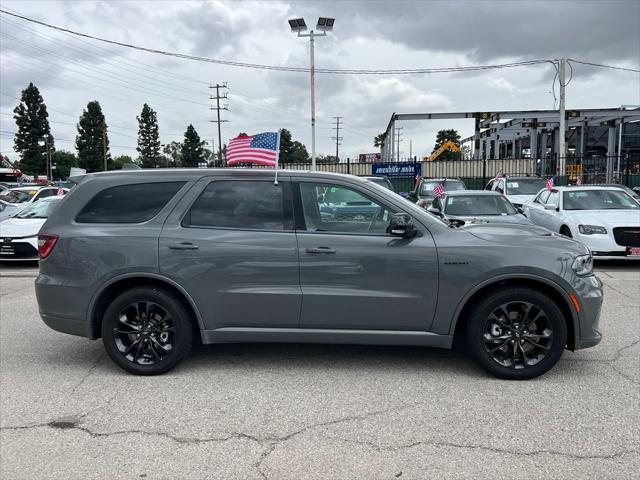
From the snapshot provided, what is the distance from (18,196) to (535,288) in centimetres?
1792

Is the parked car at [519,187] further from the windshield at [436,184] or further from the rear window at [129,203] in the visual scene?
the rear window at [129,203]

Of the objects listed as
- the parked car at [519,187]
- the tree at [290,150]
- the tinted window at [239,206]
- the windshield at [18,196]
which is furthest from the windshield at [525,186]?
the tree at [290,150]

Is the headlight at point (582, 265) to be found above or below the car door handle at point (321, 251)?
below

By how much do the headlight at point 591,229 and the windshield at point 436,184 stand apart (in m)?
9.07

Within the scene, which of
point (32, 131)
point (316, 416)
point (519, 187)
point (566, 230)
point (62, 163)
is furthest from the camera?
point (62, 163)

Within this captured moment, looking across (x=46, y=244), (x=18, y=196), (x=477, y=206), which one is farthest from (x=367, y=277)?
(x=18, y=196)

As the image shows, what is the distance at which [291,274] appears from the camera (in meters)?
4.29

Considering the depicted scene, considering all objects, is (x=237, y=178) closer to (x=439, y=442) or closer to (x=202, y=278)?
(x=202, y=278)

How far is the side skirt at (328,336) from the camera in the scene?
4.28 m

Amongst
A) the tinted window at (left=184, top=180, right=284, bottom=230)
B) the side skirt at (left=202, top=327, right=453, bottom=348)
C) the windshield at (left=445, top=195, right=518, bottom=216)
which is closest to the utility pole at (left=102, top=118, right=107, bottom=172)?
the windshield at (left=445, top=195, right=518, bottom=216)

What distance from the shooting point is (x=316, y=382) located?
4312 millimetres

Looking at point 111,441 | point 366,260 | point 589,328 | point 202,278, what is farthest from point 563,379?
point 111,441

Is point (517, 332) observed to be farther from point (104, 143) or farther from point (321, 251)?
point (104, 143)

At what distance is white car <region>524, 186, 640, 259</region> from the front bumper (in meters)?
5.86
